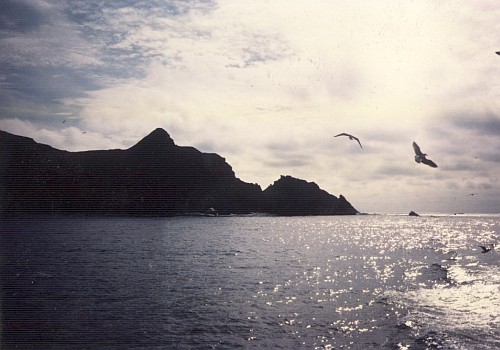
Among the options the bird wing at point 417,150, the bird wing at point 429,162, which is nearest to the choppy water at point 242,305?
the bird wing at point 429,162

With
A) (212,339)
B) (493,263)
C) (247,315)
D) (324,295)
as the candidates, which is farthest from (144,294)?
(493,263)

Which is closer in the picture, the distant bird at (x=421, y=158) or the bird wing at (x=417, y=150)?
the distant bird at (x=421, y=158)

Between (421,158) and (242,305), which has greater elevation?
(421,158)

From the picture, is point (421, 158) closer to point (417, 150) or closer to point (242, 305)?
point (417, 150)

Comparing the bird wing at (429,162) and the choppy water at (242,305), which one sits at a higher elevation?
the bird wing at (429,162)

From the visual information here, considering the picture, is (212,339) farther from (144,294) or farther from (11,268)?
(11,268)

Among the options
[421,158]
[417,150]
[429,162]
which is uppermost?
[417,150]

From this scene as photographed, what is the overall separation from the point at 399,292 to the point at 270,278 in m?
13.2

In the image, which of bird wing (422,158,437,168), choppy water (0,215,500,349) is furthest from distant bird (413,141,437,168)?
choppy water (0,215,500,349)

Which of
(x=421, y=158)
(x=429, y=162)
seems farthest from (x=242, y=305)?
(x=429, y=162)

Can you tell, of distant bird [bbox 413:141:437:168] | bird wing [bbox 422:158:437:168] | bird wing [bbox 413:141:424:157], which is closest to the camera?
bird wing [bbox 422:158:437:168]

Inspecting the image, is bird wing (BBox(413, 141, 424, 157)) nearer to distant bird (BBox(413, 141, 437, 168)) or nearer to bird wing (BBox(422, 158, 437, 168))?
distant bird (BBox(413, 141, 437, 168))

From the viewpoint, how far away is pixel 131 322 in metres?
24.4

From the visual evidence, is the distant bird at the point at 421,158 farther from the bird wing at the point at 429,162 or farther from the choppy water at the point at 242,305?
the choppy water at the point at 242,305
